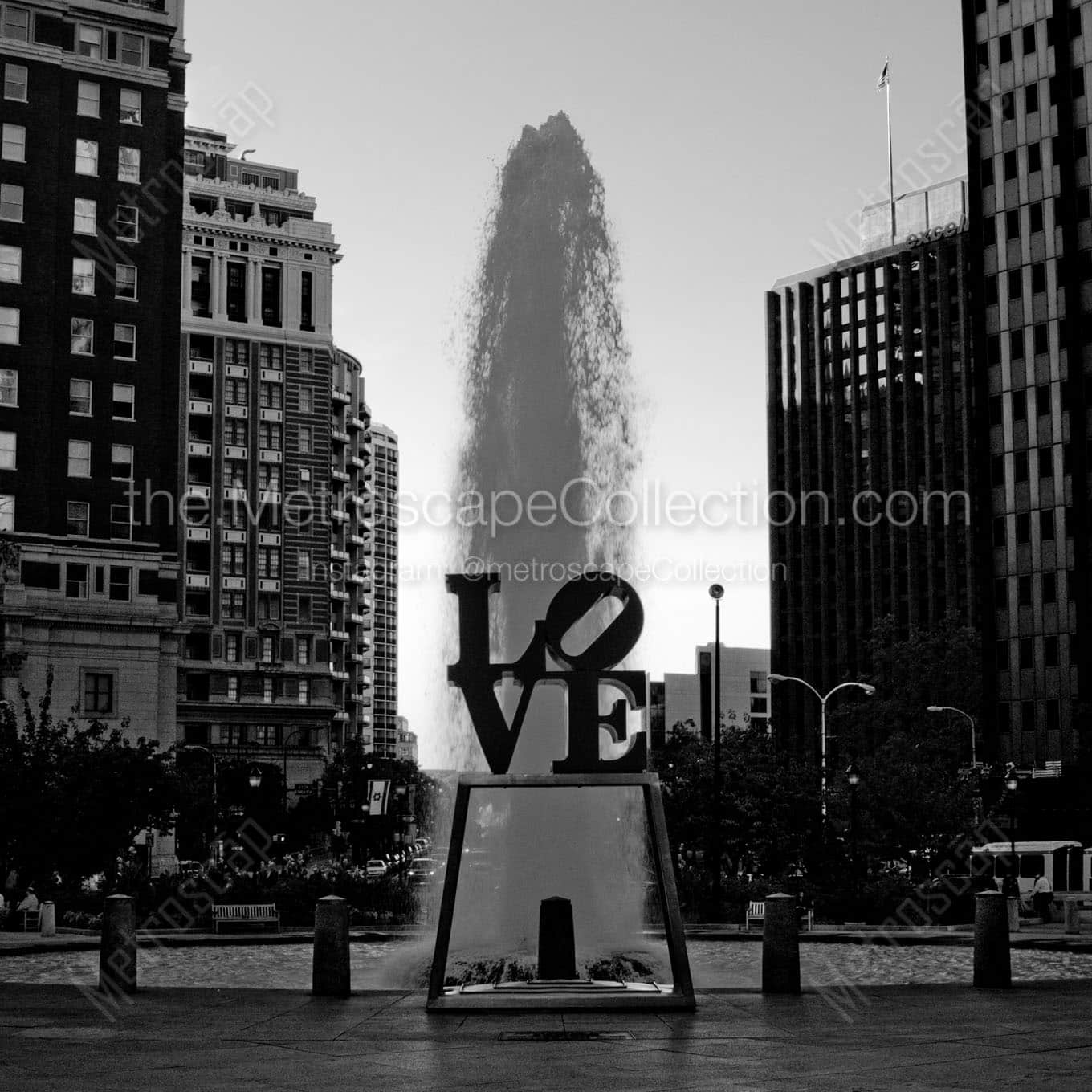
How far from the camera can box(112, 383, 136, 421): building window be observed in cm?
8781

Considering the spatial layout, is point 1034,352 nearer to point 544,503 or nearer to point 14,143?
point 14,143

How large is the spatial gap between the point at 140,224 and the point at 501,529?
68.5 m

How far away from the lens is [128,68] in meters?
89.3

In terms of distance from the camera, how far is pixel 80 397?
3420 inches

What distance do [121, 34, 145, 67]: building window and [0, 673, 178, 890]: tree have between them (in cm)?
5136

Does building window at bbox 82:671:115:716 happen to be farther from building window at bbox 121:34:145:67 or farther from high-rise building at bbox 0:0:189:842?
building window at bbox 121:34:145:67

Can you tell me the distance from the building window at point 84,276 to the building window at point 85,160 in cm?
452

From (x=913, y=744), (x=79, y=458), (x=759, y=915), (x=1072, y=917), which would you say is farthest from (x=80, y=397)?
(x=1072, y=917)

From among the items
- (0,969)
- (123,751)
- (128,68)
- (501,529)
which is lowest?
(0,969)

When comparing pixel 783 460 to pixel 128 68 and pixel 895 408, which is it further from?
pixel 128 68

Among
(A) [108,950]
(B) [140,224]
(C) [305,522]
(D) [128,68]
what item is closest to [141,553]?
(B) [140,224]

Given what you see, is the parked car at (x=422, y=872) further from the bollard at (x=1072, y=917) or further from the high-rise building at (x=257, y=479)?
the high-rise building at (x=257, y=479)

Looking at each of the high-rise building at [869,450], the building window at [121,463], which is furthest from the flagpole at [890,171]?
the building window at [121,463]

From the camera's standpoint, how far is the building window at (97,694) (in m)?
83.6
